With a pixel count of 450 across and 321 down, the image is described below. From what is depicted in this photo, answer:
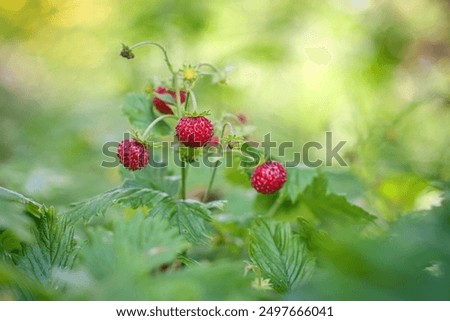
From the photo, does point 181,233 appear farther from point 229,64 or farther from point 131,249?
point 229,64

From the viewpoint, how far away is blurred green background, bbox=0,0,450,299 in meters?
1.98

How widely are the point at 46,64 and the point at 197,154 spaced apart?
217cm

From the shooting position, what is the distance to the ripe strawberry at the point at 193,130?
0.84 metres

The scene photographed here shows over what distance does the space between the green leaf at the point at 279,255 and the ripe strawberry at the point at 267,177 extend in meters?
0.10

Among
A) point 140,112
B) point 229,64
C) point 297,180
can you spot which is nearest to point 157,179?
point 140,112

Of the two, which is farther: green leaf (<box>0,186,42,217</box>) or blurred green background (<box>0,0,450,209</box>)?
blurred green background (<box>0,0,450,209</box>)

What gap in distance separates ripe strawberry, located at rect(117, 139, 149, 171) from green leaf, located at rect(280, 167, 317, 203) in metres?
0.28

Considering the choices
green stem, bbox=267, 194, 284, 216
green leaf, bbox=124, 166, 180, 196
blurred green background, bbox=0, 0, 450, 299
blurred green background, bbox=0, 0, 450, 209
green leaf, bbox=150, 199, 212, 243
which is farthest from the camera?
blurred green background, bbox=0, 0, 450, 209

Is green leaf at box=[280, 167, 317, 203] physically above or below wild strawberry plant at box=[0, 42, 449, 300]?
above

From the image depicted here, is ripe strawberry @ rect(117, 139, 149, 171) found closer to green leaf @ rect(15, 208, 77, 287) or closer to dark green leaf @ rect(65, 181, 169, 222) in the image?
dark green leaf @ rect(65, 181, 169, 222)

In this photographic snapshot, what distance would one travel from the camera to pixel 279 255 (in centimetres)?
79

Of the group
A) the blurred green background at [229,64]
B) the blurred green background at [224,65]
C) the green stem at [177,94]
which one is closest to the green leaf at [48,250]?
the green stem at [177,94]

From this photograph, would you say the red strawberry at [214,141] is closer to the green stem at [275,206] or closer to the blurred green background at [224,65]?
the green stem at [275,206]

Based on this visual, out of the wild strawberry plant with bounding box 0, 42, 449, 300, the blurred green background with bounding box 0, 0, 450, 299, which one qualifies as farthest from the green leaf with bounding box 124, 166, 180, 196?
the blurred green background with bounding box 0, 0, 450, 299
